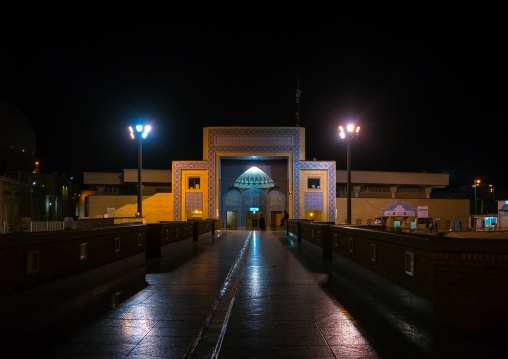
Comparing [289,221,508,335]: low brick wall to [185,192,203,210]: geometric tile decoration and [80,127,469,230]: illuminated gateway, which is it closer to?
[80,127,469,230]: illuminated gateway

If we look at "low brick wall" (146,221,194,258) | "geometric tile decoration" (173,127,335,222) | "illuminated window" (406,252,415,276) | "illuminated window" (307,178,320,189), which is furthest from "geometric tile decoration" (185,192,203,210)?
"illuminated window" (406,252,415,276)

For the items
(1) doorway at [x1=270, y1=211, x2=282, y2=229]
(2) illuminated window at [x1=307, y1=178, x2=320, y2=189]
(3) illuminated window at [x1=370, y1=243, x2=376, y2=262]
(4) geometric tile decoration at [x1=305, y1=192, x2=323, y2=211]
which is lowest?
(1) doorway at [x1=270, y1=211, x2=282, y2=229]

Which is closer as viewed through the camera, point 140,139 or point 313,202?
point 140,139

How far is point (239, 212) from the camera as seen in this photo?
177 ft

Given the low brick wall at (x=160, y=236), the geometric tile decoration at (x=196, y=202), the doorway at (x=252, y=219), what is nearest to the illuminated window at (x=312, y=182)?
the doorway at (x=252, y=219)

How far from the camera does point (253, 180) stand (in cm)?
5416

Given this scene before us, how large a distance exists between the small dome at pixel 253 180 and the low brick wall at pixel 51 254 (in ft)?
134

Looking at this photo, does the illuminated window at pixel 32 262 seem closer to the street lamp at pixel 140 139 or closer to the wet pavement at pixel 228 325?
the wet pavement at pixel 228 325

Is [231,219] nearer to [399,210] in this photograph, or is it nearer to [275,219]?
[275,219]

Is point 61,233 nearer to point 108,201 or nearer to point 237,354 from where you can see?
point 237,354

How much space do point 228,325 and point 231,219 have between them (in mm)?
47719

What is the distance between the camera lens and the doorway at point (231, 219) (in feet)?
178

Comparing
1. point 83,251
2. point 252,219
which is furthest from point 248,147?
point 83,251

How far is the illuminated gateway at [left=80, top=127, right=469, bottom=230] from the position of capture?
52.3 metres
